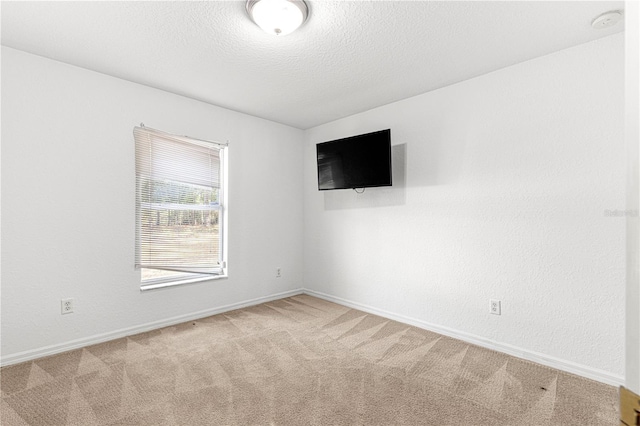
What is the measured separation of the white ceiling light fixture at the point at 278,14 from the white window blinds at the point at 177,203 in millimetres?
1848

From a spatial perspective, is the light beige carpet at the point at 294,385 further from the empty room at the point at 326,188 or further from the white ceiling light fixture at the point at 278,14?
the white ceiling light fixture at the point at 278,14

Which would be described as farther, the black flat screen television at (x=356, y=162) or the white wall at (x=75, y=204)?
the black flat screen television at (x=356, y=162)

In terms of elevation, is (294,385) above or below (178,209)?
below

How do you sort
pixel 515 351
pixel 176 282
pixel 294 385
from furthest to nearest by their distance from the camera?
pixel 176 282, pixel 515 351, pixel 294 385

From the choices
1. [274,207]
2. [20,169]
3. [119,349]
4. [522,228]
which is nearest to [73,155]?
[20,169]

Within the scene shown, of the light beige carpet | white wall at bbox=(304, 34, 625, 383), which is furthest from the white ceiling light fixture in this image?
the light beige carpet

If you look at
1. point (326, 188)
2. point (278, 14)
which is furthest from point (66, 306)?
point (278, 14)

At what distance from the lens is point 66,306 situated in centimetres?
267

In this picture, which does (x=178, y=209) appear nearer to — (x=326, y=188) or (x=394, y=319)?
(x=326, y=188)

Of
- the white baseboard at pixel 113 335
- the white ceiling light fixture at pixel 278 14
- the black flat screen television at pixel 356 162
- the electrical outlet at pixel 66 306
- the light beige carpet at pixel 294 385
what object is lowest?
the light beige carpet at pixel 294 385

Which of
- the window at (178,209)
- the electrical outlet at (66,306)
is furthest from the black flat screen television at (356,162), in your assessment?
the electrical outlet at (66,306)

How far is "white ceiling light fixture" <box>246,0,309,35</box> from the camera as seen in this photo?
6.22ft

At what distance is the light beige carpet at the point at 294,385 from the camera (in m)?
1.84

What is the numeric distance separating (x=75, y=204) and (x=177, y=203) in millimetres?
901
